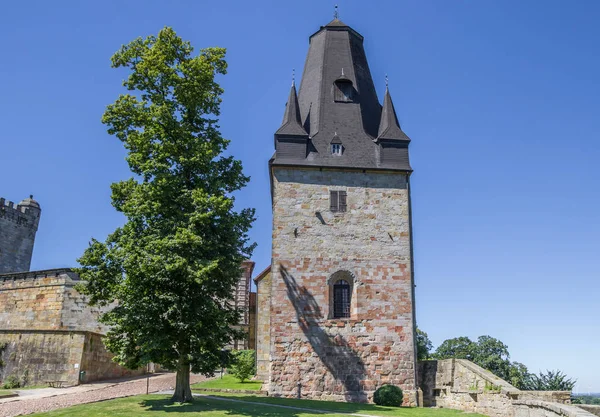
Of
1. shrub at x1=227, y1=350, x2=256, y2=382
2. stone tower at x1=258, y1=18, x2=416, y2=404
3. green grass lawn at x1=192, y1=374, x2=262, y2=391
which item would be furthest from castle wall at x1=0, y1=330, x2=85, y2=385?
stone tower at x1=258, y1=18, x2=416, y2=404

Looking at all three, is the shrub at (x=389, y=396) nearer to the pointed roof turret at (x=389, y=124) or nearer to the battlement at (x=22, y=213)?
the pointed roof turret at (x=389, y=124)

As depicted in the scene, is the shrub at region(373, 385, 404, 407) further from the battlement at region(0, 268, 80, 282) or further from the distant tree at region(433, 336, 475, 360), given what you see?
the distant tree at region(433, 336, 475, 360)

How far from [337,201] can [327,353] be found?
22.3ft

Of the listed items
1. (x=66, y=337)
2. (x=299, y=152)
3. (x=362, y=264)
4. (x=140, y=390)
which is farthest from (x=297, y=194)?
(x=66, y=337)

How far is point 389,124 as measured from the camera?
25797mm

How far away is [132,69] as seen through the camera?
19062mm

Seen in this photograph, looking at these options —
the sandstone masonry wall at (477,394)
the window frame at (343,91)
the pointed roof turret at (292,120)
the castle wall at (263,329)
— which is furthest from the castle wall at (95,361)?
the window frame at (343,91)

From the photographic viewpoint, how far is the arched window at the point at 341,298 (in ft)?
76.0

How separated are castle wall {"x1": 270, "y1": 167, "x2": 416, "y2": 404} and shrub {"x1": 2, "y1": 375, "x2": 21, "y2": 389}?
11054 millimetres

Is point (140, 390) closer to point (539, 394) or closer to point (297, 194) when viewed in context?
point (297, 194)

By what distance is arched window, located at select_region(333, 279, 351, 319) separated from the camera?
23.2 metres

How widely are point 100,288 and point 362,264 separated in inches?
443

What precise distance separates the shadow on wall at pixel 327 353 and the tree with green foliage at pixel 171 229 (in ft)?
15.8

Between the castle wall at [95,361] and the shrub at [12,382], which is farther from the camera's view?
the castle wall at [95,361]
